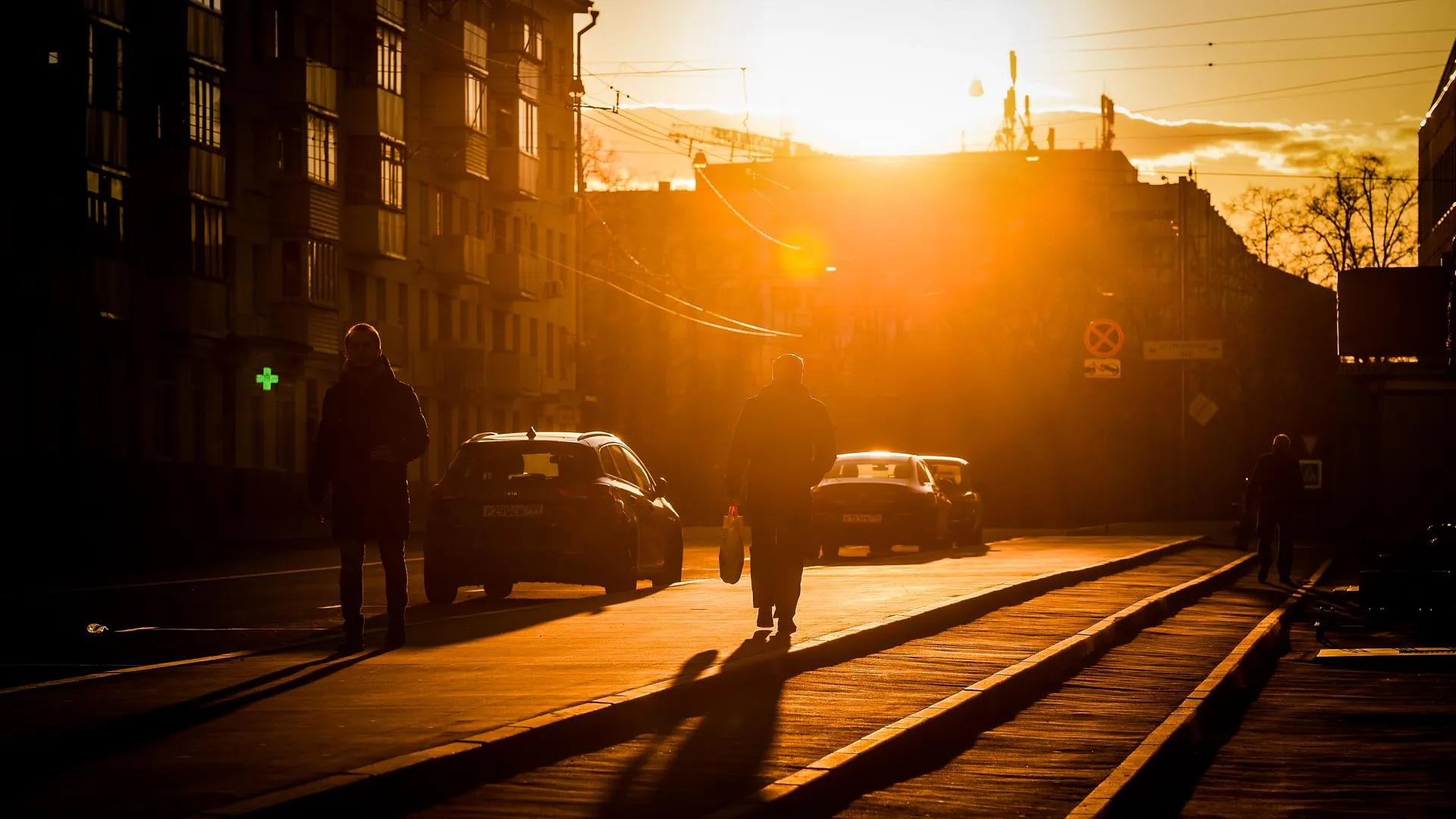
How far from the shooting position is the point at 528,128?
7062 cm

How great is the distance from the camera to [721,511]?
64.8 metres

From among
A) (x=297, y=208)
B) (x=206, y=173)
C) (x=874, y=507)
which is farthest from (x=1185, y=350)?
(x=297, y=208)

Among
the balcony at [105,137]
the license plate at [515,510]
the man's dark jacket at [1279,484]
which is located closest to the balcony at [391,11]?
the balcony at [105,137]

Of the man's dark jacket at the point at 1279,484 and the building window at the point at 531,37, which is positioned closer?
the man's dark jacket at the point at 1279,484

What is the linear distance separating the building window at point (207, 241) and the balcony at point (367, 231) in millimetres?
7246

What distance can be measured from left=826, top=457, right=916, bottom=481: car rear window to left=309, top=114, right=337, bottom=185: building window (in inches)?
979

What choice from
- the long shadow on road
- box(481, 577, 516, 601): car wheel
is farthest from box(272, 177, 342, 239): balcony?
the long shadow on road

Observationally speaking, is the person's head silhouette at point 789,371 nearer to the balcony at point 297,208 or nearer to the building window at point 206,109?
the building window at point 206,109

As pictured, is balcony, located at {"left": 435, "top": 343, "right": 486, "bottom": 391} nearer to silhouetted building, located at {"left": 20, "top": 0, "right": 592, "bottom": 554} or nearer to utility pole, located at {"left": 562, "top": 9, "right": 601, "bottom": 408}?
silhouetted building, located at {"left": 20, "top": 0, "right": 592, "bottom": 554}

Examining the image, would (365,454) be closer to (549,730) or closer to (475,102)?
(549,730)

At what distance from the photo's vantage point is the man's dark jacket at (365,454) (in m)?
11.8

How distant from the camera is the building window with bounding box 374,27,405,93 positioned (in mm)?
57562

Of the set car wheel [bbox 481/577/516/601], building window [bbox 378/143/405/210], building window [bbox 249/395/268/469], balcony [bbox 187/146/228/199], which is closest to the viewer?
car wheel [bbox 481/577/516/601]

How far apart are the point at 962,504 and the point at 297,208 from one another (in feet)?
75.8
